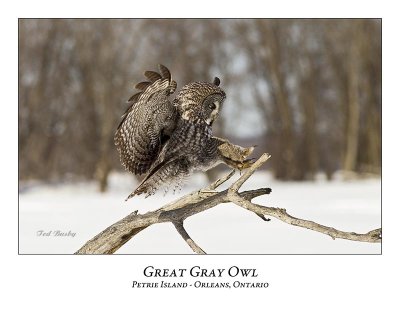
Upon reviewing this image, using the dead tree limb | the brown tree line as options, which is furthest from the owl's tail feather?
the brown tree line

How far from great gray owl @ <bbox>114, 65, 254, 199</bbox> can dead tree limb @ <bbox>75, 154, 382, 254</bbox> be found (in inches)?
7.3

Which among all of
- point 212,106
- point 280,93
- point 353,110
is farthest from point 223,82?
point 212,106

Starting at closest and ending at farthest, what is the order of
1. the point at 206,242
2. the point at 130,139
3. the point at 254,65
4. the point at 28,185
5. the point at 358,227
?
the point at 130,139 < the point at 206,242 < the point at 358,227 < the point at 28,185 < the point at 254,65

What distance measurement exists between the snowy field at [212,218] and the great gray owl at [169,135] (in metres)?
1.23

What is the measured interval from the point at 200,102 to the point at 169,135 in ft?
0.93

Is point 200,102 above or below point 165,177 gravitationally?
above

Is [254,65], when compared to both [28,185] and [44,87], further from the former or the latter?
[28,185]

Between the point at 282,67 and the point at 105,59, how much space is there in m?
4.04

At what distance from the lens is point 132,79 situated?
9391 mm

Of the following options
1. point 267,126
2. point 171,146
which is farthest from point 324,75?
point 171,146

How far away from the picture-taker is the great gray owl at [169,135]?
3.03 meters

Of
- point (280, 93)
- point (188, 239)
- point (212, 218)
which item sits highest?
point (280, 93)

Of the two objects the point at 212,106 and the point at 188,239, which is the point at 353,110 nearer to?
the point at 212,106

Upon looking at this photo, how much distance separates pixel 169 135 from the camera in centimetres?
317
